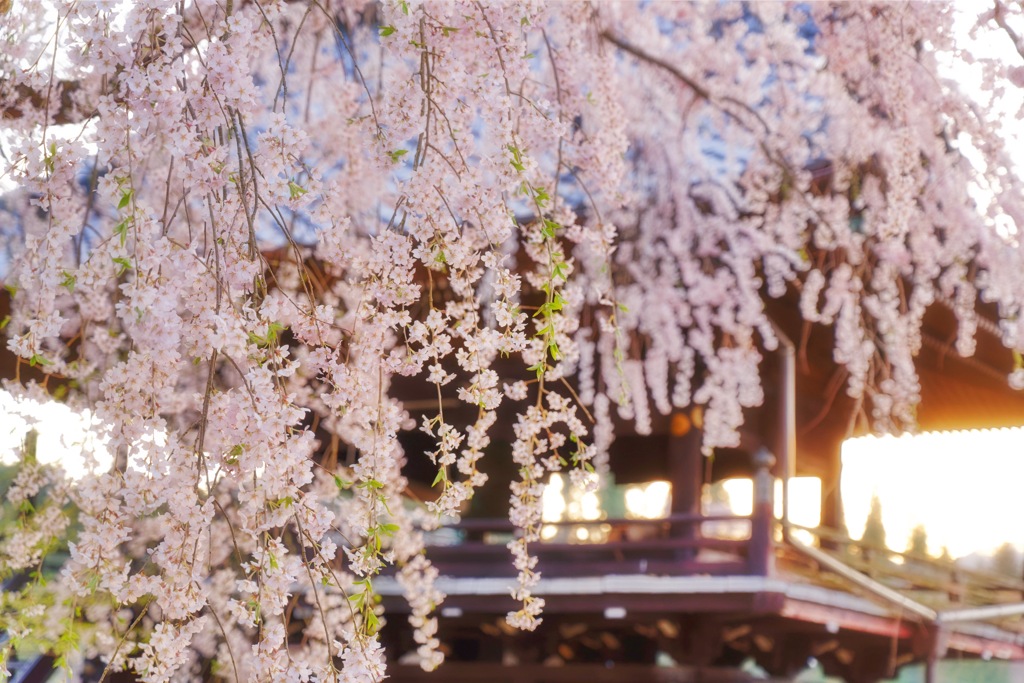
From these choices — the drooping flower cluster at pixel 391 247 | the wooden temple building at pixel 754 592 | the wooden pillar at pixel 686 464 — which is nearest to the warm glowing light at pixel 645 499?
the drooping flower cluster at pixel 391 247

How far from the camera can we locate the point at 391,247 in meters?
2.40

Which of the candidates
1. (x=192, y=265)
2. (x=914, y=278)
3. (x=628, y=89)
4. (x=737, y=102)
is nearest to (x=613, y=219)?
(x=628, y=89)

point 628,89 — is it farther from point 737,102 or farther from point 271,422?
point 271,422

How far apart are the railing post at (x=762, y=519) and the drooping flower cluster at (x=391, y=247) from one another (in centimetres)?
86

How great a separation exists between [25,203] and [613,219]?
3.53 metres

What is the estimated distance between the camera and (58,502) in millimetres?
4691

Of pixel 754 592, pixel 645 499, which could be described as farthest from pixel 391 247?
pixel 645 499

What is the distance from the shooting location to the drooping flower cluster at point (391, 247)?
6.89ft

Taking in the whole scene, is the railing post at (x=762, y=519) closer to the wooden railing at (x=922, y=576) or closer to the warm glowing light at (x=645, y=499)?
the wooden railing at (x=922, y=576)

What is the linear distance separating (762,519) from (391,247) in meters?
4.64

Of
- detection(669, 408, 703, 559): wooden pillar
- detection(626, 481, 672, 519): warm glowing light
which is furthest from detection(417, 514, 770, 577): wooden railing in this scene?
detection(626, 481, 672, 519): warm glowing light

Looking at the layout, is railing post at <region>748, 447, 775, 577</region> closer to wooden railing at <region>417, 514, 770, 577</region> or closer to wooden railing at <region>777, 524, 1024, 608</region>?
wooden railing at <region>417, 514, 770, 577</region>

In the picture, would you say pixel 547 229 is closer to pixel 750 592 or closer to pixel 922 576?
pixel 750 592

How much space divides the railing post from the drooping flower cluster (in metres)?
0.86
